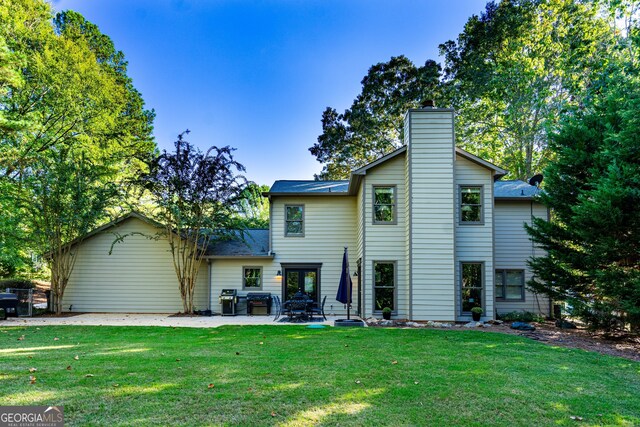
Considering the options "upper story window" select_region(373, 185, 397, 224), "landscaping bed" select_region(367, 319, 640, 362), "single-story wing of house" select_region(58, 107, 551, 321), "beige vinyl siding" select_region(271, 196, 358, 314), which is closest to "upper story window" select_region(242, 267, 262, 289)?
"single-story wing of house" select_region(58, 107, 551, 321)

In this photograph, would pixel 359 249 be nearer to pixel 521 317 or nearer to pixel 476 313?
pixel 476 313

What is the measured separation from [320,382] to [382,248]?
7783mm

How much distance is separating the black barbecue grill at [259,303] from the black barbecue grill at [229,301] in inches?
19.9

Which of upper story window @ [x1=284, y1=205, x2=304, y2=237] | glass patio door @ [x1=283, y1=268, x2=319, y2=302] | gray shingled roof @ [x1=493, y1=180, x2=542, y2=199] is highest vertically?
gray shingled roof @ [x1=493, y1=180, x2=542, y2=199]

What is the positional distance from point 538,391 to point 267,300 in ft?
33.9

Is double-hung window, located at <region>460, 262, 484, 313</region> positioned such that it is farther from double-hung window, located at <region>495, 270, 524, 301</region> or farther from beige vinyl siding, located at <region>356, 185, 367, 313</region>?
beige vinyl siding, located at <region>356, 185, 367, 313</region>

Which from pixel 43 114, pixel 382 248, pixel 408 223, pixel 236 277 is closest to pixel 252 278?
pixel 236 277

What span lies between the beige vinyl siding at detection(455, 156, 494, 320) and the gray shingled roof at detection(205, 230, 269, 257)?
690cm

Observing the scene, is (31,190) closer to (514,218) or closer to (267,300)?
(267,300)

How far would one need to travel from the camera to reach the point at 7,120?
12852mm

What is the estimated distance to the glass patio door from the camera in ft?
46.4

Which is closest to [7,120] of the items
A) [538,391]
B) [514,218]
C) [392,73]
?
[538,391]

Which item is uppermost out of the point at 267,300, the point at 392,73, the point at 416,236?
the point at 392,73

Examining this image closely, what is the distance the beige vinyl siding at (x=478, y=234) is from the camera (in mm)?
11625
